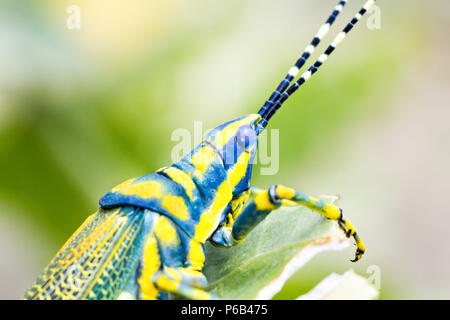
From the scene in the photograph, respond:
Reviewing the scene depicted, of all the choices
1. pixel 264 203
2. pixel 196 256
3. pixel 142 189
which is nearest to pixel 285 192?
pixel 264 203

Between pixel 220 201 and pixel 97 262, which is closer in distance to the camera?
pixel 97 262

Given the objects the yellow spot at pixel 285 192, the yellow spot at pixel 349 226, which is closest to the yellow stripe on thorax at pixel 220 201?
the yellow spot at pixel 285 192

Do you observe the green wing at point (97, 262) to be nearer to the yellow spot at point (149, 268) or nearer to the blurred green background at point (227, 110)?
the yellow spot at point (149, 268)

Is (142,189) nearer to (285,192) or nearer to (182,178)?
(182,178)

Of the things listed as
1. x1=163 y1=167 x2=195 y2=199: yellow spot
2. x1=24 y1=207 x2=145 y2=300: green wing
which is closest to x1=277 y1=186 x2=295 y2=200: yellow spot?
x1=163 y1=167 x2=195 y2=199: yellow spot

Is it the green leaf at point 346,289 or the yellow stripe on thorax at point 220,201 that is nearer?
the green leaf at point 346,289

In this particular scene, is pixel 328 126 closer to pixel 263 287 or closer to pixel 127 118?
pixel 127 118

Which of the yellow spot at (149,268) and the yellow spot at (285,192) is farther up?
the yellow spot at (285,192)
